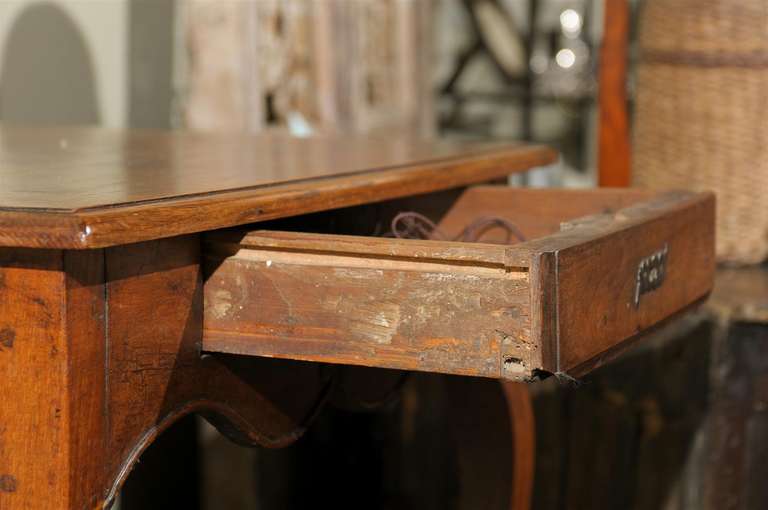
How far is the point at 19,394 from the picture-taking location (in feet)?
2.36

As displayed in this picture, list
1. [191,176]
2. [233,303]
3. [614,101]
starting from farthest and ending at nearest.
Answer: [614,101], [191,176], [233,303]

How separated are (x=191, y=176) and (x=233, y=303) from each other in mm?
151

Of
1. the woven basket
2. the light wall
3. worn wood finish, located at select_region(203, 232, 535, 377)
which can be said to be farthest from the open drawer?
the woven basket

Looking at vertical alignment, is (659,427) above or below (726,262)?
below

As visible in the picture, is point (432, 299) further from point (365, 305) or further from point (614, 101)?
point (614, 101)

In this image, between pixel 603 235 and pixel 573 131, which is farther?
pixel 573 131

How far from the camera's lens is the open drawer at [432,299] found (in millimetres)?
757

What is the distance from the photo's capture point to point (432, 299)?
2.55 feet

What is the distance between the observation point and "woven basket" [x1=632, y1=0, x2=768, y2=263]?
217cm

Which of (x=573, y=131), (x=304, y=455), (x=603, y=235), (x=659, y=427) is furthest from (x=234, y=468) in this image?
(x=573, y=131)

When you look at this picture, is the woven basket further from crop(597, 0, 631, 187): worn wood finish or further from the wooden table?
the wooden table

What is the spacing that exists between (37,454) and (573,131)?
3.23m

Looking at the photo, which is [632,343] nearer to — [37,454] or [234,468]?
[37,454]

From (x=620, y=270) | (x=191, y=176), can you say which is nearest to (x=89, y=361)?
(x=191, y=176)
